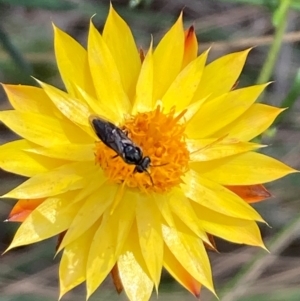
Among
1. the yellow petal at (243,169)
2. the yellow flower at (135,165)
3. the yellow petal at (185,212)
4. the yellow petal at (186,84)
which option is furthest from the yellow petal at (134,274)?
the yellow petal at (186,84)

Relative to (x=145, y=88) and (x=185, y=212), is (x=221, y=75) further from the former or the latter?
(x=185, y=212)

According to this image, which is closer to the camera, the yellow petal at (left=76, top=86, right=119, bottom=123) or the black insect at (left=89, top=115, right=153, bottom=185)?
the black insect at (left=89, top=115, right=153, bottom=185)

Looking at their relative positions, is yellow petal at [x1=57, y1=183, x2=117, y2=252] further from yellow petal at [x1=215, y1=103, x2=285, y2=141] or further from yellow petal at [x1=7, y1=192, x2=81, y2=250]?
yellow petal at [x1=215, y1=103, x2=285, y2=141]

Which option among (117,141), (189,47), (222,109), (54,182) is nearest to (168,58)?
(189,47)

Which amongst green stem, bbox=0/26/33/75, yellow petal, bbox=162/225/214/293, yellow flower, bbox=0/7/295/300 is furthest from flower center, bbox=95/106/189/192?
green stem, bbox=0/26/33/75

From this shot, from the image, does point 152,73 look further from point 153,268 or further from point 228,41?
point 228,41
